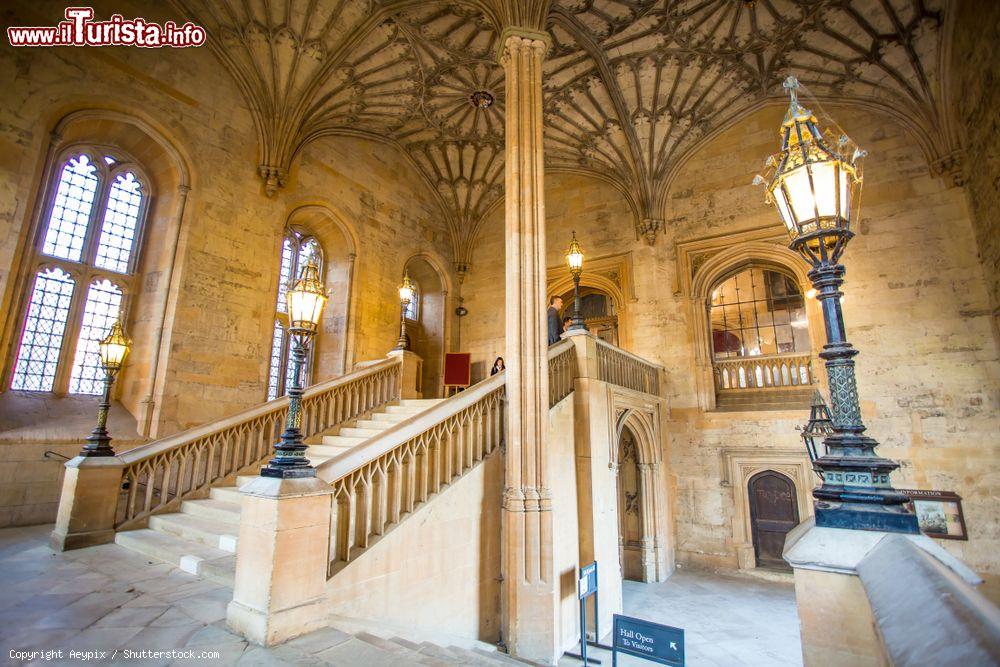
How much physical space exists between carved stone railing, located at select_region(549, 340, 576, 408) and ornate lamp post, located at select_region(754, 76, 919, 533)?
414cm

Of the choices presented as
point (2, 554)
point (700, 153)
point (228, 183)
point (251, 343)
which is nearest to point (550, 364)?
point (251, 343)

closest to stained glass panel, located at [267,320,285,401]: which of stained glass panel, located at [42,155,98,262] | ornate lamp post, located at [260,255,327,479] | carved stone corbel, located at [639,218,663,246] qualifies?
stained glass panel, located at [42,155,98,262]

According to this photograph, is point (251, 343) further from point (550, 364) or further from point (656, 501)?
point (656, 501)

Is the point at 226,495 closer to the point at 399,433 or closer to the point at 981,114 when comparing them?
the point at 399,433

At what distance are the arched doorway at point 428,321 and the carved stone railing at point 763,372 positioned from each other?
7176 mm

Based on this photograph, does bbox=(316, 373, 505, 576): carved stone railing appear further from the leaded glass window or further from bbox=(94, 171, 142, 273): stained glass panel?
the leaded glass window

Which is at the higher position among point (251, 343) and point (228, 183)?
point (228, 183)

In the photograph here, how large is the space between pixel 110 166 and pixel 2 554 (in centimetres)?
620

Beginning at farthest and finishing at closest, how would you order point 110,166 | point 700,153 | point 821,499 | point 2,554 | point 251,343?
1. point 700,153
2. point 251,343
3. point 110,166
4. point 2,554
5. point 821,499

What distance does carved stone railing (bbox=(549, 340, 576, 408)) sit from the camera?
692 centimetres

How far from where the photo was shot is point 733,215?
10812 mm

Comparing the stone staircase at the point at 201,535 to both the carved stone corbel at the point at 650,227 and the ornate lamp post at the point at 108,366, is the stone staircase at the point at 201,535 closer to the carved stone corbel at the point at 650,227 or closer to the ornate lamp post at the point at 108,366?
the ornate lamp post at the point at 108,366

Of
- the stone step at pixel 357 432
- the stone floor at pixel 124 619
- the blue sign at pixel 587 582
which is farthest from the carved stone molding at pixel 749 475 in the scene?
the stone step at pixel 357 432

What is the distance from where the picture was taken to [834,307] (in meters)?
2.68
